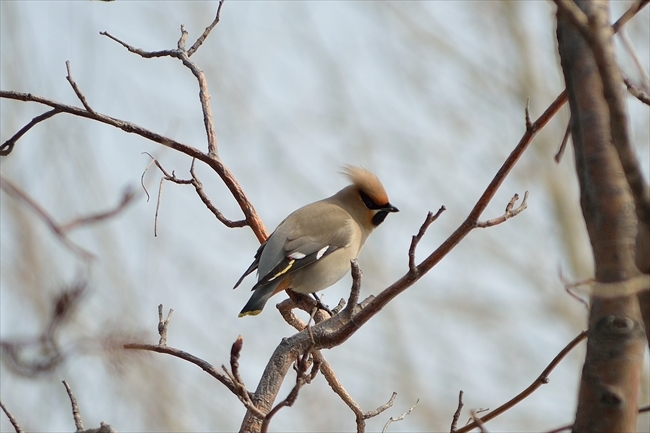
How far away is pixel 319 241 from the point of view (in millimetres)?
5406

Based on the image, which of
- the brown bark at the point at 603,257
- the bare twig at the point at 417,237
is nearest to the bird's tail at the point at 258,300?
the bare twig at the point at 417,237

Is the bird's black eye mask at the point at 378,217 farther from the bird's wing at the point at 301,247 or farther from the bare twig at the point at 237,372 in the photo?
the bare twig at the point at 237,372

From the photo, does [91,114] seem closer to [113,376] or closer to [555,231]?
[113,376]

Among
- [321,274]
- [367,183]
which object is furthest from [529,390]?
[367,183]

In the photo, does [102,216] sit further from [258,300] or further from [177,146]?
[258,300]

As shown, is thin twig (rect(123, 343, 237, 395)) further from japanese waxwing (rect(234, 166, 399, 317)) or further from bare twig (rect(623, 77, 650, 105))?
japanese waxwing (rect(234, 166, 399, 317))

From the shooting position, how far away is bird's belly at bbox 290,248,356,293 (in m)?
5.06

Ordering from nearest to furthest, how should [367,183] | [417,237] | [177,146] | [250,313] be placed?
1. [417,237]
2. [177,146]
3. [250,313]
4. [367,183]

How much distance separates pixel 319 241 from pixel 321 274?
0.89ft

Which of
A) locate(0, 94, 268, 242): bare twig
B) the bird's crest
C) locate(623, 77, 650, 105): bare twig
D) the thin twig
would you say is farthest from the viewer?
the bird's crest

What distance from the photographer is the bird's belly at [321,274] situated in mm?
5062

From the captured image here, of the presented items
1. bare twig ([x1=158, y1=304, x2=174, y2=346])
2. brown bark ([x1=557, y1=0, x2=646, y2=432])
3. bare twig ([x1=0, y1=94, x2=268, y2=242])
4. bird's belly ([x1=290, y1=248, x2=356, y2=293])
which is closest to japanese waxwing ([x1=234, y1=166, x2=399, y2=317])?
bird's belly ([x1=290, y1=248, x2=356, y2=293])

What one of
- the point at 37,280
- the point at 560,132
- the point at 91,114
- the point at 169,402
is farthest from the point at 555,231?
the point at 91,114

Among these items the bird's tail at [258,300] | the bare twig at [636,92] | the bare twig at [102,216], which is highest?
the bird's tail at [258,300]
